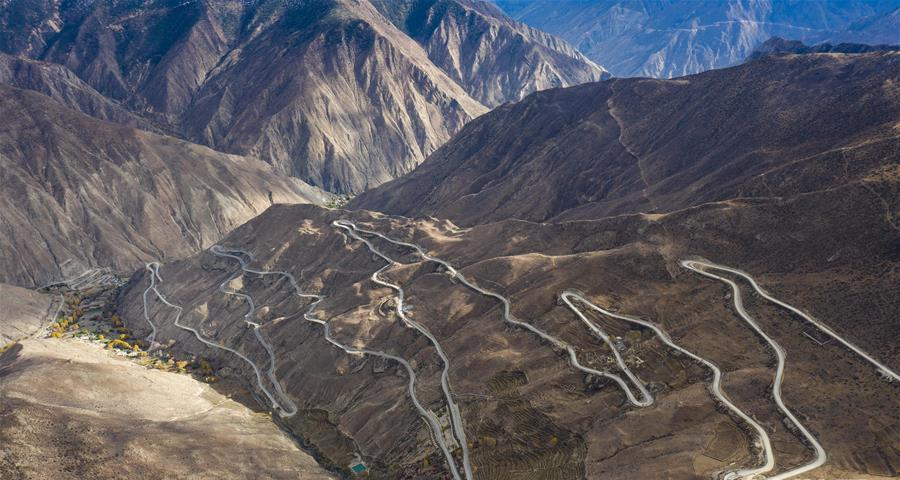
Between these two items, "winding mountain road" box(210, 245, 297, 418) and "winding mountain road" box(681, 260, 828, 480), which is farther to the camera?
"winding mountain road" box(210, 245, 297, 418)

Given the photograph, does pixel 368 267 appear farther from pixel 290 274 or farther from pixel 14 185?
pixel 14 185

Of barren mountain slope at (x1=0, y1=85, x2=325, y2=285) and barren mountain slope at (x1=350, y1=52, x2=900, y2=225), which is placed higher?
barren mountain slope at (x1=0, y1=85, x2=325, y2=285)

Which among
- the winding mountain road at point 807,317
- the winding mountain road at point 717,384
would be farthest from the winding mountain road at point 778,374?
the winding mountain road at point 717,384

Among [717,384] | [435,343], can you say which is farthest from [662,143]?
[717,384]

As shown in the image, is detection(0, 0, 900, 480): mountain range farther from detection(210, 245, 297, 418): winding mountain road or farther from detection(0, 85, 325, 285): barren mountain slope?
detection(0, 85, 325, 285): barren mountain slope

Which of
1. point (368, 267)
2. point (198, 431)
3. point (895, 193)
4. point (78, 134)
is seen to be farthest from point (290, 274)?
point (78, 134)

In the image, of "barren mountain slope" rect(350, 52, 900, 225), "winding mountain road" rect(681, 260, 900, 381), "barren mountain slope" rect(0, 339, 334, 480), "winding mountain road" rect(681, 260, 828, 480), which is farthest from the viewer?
"barren mountain slope" rect(350, 52, 900, 225)

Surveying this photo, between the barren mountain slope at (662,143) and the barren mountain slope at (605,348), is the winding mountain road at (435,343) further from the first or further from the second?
the barren mountain slope at (662,143)

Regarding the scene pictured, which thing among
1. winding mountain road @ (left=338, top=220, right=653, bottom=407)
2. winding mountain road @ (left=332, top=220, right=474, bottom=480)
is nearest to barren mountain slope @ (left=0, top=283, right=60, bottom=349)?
winding mountain road @ (left=332, top=220, right=474, bottom=480)
